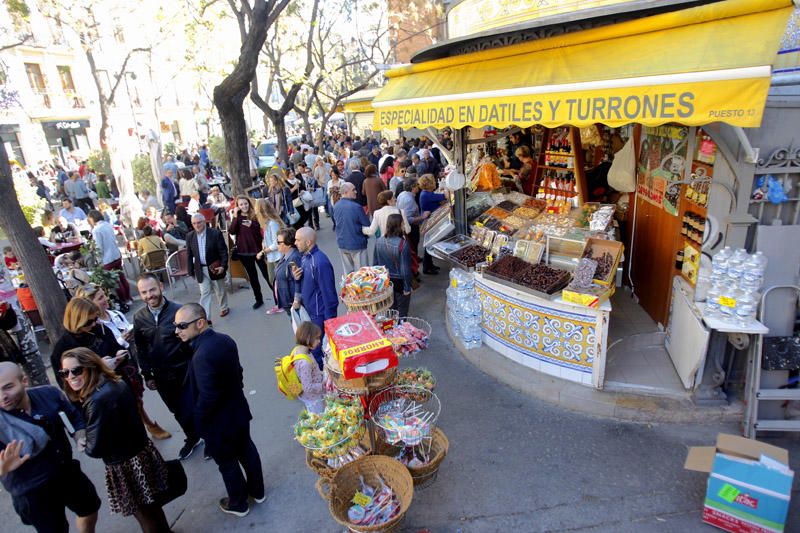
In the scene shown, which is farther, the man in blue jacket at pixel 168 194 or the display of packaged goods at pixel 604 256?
the man in blue jacket at pixel 168 194

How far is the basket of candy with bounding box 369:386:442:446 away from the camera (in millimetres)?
3170

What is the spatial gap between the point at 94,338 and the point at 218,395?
1.51 metres

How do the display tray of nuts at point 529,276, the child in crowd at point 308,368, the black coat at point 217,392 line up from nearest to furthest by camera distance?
the black coat at point 217,392 → the child in crowd at point 308,368 → the display tray of nuts at point 529,276

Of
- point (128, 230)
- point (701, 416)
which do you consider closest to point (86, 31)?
point (128, 230)

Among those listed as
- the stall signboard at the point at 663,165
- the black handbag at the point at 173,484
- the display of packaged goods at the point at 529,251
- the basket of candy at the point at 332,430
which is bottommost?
the black handbag at the point at 173,484

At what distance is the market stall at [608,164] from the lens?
11.4 ft

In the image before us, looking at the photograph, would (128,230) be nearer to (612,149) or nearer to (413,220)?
(413,220)

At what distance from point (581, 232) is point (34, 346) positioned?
700 centimetres

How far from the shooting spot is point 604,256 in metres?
5.09

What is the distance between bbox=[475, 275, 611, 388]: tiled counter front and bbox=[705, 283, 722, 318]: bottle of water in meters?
0.82

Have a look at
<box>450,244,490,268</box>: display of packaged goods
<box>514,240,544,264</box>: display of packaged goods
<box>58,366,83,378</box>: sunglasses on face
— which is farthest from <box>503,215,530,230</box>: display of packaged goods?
<box>58,366,83,378</box>: sunglasses on face

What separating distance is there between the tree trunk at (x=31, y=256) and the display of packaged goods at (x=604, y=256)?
22.0 ft

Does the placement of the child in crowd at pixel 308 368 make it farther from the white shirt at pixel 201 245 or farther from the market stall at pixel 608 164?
the white shirt at pixel 201 245

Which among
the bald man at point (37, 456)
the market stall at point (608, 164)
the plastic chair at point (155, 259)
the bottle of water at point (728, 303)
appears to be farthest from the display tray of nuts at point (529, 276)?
the plastic chair at point (155, 259)
